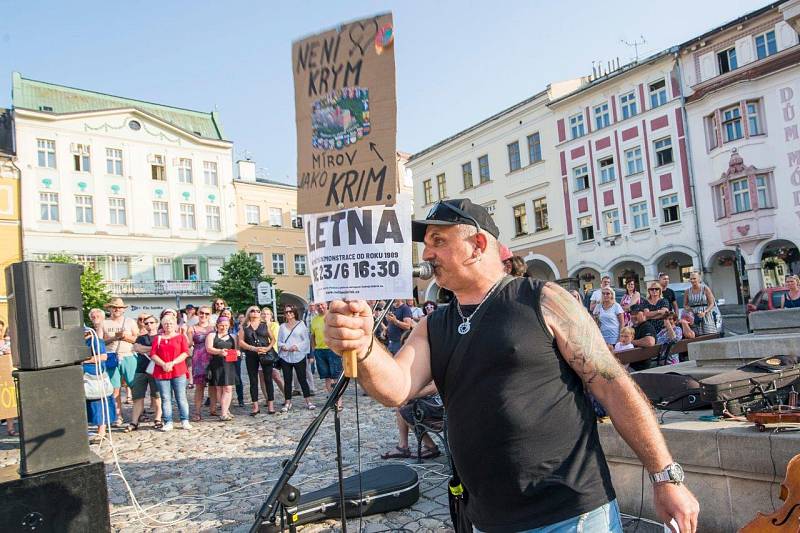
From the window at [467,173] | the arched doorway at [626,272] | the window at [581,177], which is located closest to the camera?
the arched doorway at [626,272]

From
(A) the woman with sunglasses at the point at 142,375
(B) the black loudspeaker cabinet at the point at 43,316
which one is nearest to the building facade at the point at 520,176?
(A) the woman with sunglasses at the point at 142,375

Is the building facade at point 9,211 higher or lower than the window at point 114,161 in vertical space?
lower

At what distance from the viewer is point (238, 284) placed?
38.6 m

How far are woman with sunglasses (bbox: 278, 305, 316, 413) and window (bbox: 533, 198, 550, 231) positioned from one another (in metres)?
26.4

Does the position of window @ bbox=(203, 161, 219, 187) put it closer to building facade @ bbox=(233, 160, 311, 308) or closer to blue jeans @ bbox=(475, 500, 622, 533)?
building facade @ bbox=(233, 160, 311, 308)

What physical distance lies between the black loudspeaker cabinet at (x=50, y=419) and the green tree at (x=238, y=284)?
34.3m

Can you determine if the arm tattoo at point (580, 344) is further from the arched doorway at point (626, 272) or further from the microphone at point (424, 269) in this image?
the arched doorway at point (626, 272)

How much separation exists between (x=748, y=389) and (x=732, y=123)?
1070 inches

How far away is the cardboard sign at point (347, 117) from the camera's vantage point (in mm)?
2086

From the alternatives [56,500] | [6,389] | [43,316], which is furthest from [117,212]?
[56,500]

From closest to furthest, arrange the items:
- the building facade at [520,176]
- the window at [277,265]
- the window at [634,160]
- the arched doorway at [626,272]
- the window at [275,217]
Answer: the window at [634,160], the arched doorway at [626,272], the building facade at [520,176], the window at [277,265], the window at [275,217]

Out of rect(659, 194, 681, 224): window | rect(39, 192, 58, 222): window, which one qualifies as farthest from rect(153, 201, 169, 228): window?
rect(659, 194, 681, 224): window

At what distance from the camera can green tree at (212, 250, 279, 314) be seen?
38.6 meters

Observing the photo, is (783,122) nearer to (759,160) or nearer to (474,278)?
(759,160)
